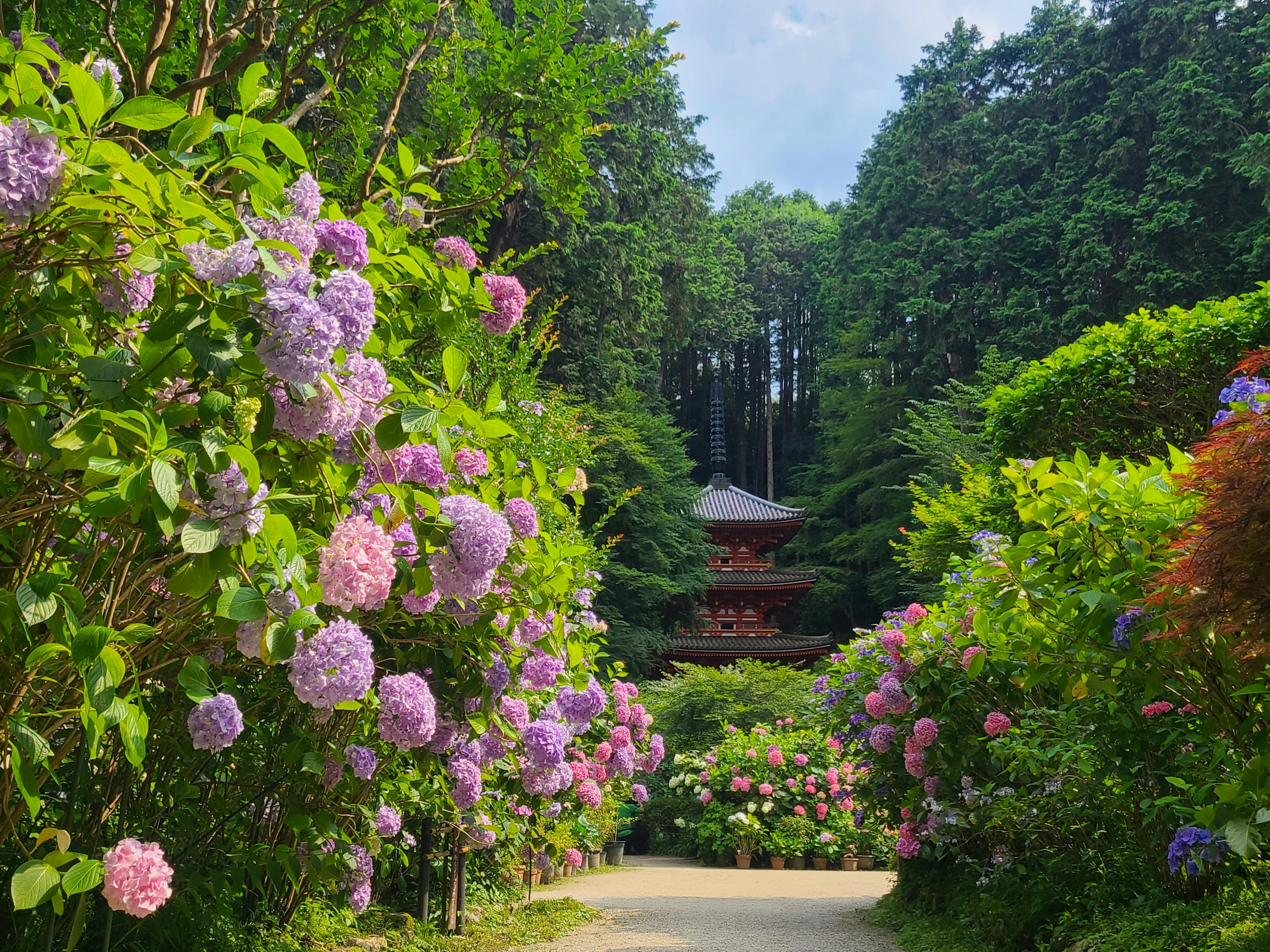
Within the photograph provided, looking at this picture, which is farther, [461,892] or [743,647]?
[743,647]

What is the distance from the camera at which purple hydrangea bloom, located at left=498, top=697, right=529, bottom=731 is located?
11.1ft

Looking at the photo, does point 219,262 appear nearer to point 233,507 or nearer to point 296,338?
point 296,338

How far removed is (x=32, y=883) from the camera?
1.35m

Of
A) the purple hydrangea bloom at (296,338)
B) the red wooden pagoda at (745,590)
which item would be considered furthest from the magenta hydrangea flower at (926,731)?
the red wooden pagoda at (745,590)

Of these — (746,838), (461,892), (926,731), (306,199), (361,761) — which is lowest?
(746,838)

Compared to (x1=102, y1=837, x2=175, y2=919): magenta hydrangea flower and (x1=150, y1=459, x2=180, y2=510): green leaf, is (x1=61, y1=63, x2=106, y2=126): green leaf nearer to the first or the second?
(x1=150, y1=459, x2=180, y2=510): green leaf

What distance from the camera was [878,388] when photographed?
25.0 meters

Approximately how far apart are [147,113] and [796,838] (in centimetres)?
1115

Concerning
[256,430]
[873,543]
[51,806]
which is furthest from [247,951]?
[873,543]

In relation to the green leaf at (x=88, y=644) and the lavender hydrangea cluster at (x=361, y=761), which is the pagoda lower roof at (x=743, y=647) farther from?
the green leaf at (x=88, y=644)

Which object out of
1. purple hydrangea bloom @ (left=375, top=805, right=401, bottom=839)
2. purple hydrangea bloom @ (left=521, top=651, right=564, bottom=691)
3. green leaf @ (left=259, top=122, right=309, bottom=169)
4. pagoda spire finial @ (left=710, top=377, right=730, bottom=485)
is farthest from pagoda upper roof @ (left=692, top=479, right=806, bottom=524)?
green leaf @ (left=259, top=122, right=309, bottom=169)

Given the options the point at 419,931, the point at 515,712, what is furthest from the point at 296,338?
the point at 419,931

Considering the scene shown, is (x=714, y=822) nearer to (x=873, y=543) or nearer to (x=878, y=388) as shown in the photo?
(x=873, y=543)

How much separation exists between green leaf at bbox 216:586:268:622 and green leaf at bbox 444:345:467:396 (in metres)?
0.47
